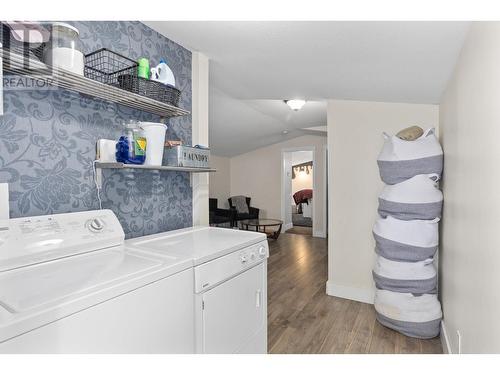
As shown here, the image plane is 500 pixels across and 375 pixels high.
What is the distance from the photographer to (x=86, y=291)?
0.85 metres

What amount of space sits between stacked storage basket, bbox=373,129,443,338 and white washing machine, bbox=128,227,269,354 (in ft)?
3.91

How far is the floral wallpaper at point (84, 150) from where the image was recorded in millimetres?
1171

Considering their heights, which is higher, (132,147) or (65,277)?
(132,147)

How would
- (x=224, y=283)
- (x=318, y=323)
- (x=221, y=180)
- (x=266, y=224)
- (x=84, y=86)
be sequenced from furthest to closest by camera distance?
(x=221, y=180) → (x=266, y=224) → (x=318, y=323) → (x=224, y=283) → (x=84, y=86)

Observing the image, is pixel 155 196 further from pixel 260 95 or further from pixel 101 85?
pixel 260 95

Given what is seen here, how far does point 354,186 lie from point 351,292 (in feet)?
3.57

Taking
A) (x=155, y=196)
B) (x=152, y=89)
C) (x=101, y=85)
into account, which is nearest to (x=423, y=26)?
(x=152, y=89)

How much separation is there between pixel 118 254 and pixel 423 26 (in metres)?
1.74

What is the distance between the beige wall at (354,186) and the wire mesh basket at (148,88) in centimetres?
195

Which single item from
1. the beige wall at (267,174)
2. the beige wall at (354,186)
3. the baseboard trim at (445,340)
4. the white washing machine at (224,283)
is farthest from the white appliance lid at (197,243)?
the beige wall at (267,174)
